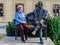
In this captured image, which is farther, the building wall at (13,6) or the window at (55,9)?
the window at (55,9)

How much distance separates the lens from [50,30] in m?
13.2

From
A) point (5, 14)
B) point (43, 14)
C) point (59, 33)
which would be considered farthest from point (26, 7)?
point (43, 14)

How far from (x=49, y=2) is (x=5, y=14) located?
476cm

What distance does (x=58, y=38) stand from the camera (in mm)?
13867

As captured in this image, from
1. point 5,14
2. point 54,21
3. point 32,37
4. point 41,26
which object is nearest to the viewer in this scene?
point 41,26

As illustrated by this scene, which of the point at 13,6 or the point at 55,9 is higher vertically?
the point at 13,6

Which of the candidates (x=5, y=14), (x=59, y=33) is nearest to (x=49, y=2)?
(x=5, y=14)

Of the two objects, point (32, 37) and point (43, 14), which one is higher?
point (43, 14)

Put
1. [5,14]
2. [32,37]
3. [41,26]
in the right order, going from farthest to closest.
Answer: [5,14], [32,37], [41,26]

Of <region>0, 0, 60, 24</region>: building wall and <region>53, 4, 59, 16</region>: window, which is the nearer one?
<region>0, 0, 60, 24</region>: building wall

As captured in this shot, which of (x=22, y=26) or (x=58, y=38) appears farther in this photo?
(x=58, y=38)

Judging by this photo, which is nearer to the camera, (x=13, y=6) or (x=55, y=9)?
(x=13, y=6)

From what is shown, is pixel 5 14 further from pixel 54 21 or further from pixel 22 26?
pixel 22 26

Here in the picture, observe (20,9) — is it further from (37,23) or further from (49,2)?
(49,2)
